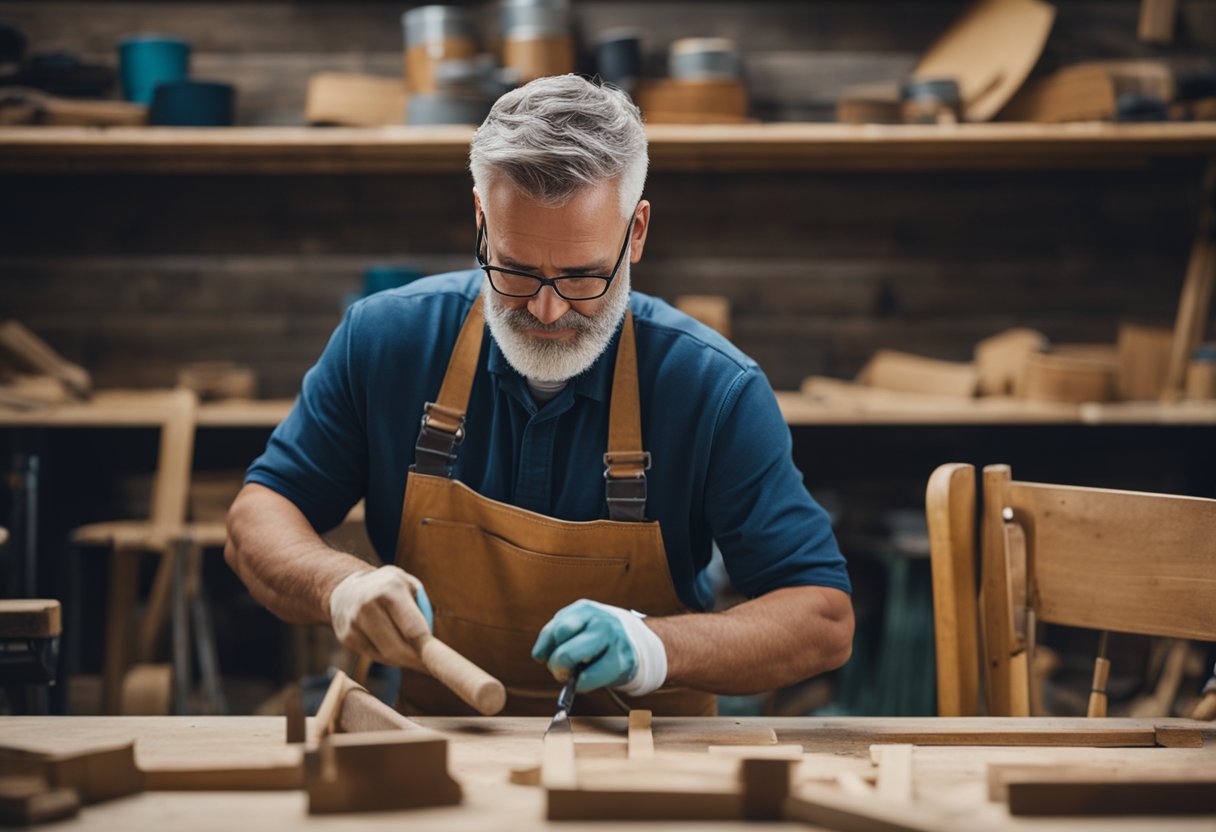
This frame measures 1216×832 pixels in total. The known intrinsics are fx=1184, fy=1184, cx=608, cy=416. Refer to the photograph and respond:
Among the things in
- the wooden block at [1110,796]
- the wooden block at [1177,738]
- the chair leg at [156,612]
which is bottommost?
the chair leg at [156,612]

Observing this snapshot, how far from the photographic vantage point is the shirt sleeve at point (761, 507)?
5.99 feet

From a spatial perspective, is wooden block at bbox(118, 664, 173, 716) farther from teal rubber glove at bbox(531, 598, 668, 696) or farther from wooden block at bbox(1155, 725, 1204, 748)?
wooden block at bbox(1155, 725, 1204, 748)

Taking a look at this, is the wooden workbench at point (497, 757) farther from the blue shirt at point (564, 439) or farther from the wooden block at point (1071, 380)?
the wooden block at point (1071, 380)

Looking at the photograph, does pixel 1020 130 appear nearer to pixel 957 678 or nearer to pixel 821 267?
pixel 821 267

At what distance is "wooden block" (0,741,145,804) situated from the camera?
1.17 meters

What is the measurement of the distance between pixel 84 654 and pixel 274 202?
1.69m

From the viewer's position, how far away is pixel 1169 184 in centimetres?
411

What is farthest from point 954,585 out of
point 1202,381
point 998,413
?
point 1202,381

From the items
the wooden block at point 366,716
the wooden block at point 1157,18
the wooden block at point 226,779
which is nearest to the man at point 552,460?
the wooden block at point 366,716

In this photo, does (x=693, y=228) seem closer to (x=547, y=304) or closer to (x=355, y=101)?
(x=355, y=101)

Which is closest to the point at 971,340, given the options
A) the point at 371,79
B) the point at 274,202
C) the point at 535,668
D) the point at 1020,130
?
the point at 1020,130

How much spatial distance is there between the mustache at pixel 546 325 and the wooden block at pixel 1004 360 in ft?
7.25

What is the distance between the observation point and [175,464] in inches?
137

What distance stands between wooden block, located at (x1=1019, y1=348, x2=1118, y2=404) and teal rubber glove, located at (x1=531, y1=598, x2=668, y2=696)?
2433 millimetres
